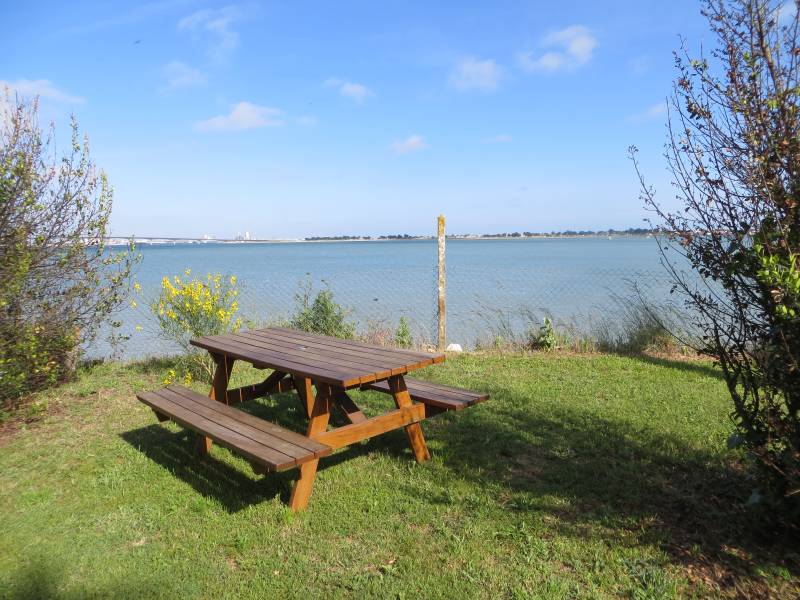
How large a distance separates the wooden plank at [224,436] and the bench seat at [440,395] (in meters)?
1.28

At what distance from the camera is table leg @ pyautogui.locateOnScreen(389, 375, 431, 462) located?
3.99m

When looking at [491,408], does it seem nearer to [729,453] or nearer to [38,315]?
[729,453]

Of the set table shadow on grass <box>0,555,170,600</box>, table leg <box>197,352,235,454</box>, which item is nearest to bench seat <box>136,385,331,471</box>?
table leg <box>197,352,235,454</box>

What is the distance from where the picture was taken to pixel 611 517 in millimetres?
3188

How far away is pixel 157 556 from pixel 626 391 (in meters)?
4.75

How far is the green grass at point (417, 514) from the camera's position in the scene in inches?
105

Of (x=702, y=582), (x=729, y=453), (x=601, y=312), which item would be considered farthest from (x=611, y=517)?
(x=601, y=312)

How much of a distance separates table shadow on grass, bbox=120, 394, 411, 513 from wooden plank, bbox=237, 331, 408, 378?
2.62 feet

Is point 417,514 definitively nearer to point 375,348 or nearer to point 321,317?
point 375,348

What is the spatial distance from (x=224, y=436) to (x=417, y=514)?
1283mm

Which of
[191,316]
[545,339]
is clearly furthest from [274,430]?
[545,339]

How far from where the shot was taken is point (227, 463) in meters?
4.23

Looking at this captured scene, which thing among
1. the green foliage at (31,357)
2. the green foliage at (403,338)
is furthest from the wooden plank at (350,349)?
the green foliage at (403,338)

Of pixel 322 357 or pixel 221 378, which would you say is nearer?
pixel 322 357
